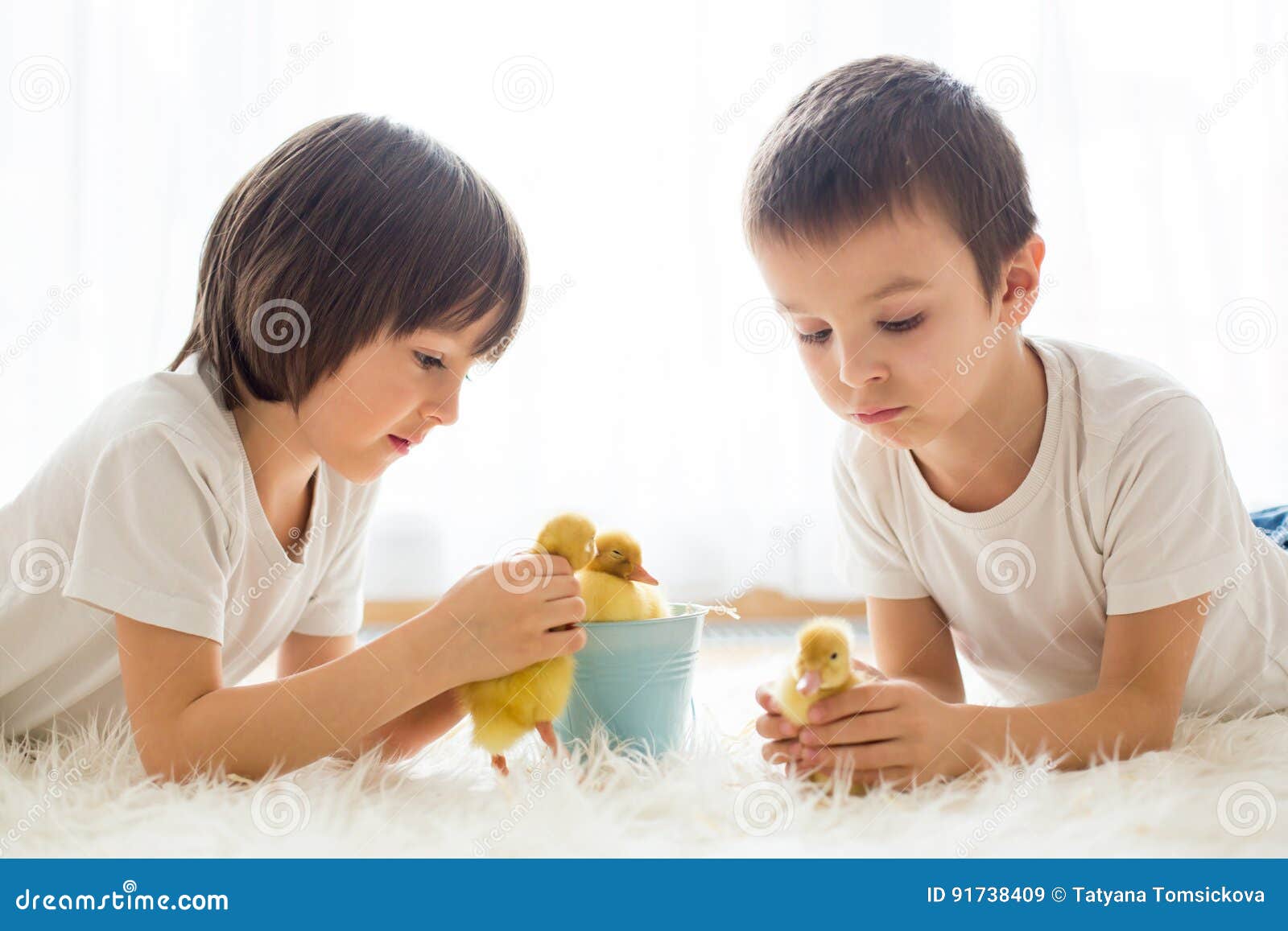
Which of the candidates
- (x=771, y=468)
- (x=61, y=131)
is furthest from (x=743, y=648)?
(x=61, y=131)

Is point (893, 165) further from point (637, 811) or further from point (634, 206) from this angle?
point (634, 206)

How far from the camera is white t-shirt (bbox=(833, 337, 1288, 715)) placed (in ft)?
3.14

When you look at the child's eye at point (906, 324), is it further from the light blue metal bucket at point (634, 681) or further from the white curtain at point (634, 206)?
the white curtain at point (634, 206)

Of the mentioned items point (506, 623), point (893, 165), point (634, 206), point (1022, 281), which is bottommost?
point (506, 623)

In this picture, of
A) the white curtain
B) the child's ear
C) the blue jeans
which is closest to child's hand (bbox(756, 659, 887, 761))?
the child's ear

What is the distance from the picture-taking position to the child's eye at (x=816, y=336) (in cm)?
95

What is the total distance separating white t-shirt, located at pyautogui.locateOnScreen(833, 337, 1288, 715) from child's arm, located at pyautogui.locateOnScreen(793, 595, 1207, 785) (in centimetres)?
4

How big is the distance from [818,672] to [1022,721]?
190 mm

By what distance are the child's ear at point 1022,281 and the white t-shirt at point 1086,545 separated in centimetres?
8

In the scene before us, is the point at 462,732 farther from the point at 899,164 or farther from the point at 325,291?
the point at 899,164

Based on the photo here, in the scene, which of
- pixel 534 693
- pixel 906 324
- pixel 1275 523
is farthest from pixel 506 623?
pixel 1275 523

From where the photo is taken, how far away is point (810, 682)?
83cm

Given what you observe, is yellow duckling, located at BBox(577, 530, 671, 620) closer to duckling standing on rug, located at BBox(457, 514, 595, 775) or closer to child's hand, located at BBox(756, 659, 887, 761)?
duckling standing on rug, located at BBox(457, 514, 595, 775)

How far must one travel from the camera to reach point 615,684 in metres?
0.90
